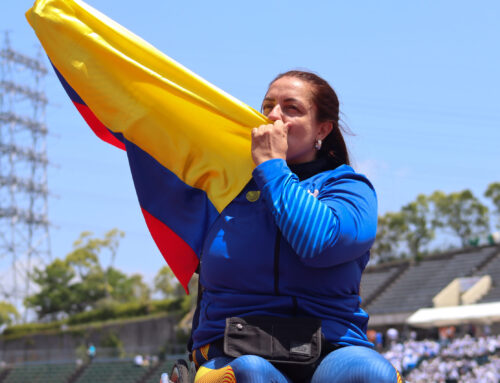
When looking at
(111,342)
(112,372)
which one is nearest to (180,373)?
(112,372)

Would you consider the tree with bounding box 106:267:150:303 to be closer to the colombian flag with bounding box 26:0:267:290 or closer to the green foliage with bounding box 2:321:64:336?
the green foliage with bounding box 2:321:64:336

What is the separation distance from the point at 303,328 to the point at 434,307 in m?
21.2

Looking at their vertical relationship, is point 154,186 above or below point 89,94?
below

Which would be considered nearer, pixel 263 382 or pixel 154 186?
pixel 263 382

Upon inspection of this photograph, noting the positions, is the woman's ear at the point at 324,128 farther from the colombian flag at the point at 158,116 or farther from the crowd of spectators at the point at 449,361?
the crowd of spectators at the point at 449,361

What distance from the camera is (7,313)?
48.2m

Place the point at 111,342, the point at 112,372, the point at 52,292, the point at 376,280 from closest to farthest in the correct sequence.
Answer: the point at 112,372 → the point at 376,280 → the point at 111,342 → the point at 52,292

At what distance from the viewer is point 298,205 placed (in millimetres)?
1802

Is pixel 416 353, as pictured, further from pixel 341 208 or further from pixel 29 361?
pixel 29 361

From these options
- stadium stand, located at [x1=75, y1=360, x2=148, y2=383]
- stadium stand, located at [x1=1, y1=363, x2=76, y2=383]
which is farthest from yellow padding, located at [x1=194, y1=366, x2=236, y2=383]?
stadium stand, located at [x1=1, y1=363, x2=76, y2=383]

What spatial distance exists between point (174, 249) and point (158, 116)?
40 centimetres

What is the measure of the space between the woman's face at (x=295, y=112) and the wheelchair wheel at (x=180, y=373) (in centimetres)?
65

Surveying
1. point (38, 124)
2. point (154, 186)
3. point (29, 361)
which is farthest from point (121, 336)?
point (154, 186)

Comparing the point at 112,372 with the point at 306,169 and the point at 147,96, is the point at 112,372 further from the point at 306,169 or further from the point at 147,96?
the point at 306,169
